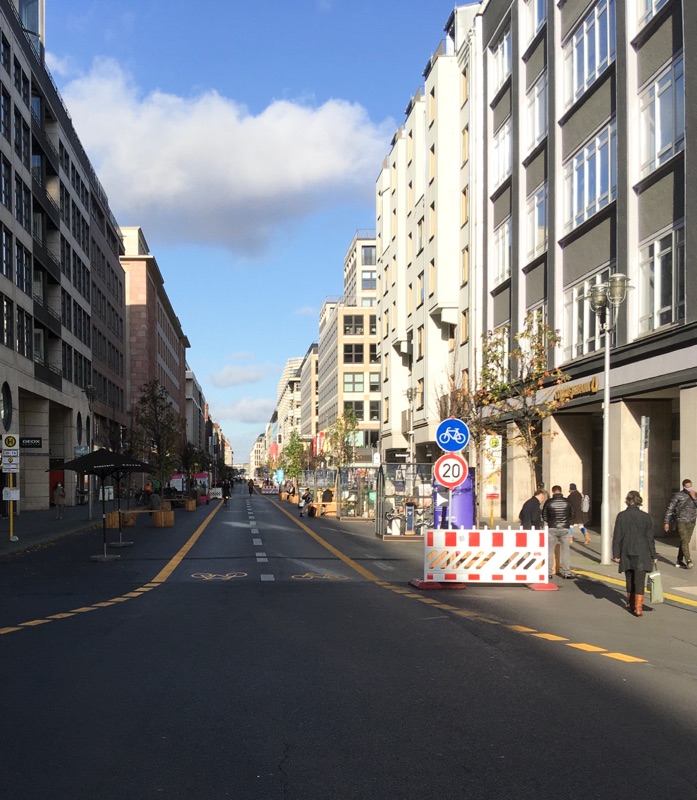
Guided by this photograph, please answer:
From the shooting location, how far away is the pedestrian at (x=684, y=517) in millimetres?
18797

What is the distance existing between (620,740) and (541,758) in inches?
30.9

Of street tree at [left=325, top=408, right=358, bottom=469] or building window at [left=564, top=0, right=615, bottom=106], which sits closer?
building window at [left=564, top=0, right=615, bottom=106]

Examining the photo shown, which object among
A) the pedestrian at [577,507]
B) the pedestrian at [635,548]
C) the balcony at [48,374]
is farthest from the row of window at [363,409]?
the pedestrian at [635,548]

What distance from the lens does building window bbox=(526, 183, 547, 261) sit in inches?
1268

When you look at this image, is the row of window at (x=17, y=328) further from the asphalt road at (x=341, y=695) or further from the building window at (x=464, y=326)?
the asphalt road at (x=341, y=695)

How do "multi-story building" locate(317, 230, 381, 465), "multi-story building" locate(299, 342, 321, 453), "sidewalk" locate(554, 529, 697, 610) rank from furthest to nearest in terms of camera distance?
"multi-story building" locate(299, 342, 321, 453), "multi-story building" locate(317, 230, 381, 465), "sidewalk" locate(554, 529, 697, 610)

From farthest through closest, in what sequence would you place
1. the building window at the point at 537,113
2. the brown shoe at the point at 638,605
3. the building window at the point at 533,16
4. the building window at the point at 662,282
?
the building window at the point at 533,16 < the building window at the point at 537,113 < the building window at the point at 662,282 < the brown shoe at the point at 638,605

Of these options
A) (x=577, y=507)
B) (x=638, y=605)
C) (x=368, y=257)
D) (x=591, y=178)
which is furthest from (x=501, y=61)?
(x=368, y=257)

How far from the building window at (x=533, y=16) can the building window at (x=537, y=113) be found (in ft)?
6.63

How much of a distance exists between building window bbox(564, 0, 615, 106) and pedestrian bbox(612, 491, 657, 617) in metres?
17.7

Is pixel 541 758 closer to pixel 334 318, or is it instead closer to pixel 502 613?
pixel 502 613

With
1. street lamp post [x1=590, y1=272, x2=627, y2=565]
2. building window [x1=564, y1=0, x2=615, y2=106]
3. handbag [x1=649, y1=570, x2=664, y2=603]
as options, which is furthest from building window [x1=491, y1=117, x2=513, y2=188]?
handbag [x1=649, y1=570, x2=664, y2=603]

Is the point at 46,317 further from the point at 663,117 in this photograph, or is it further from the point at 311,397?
the point at 311,397

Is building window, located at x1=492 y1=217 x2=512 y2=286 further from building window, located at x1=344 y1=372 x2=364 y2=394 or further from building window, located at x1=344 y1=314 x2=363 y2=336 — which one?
building window, located at x1=344 y1=314 x2=363 y2=336
